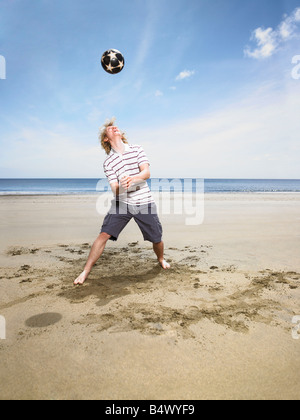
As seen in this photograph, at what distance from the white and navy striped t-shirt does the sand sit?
1.18 m

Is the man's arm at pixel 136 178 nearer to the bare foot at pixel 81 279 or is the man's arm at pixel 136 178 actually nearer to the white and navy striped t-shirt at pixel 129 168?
the white and navy striped t-shirt at pixel 129 168

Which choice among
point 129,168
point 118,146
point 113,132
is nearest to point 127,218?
point 129,168

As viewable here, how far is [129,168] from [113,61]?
280 cm

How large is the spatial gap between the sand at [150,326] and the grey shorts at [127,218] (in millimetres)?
683

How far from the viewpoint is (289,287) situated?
327 cm

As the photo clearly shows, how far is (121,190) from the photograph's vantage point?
3.45 m

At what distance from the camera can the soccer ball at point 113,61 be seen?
16.2ft

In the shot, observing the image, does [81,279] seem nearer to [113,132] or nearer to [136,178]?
[136,178]

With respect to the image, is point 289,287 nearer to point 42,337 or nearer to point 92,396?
point 92,396

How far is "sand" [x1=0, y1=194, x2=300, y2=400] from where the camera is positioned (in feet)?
5.66

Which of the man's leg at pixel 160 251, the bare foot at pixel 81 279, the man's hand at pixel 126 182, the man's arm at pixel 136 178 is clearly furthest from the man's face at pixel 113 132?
the bare foot at pixel 81 279

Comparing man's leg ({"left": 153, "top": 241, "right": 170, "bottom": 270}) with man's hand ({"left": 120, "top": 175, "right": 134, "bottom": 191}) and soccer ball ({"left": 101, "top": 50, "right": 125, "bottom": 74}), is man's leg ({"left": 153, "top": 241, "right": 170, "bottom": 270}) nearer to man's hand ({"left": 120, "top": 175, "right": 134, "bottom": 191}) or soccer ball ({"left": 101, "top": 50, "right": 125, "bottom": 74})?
man's hand ({"left": 120, "top": 175, "right": 134, "bottom": 191})

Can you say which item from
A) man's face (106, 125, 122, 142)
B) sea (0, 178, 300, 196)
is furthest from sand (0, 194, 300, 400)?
sea (0, 178, 300, 196)

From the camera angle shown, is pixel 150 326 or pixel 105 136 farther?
pixel 105 136
